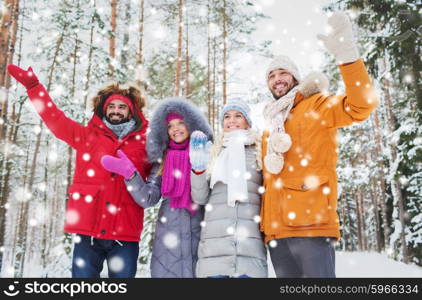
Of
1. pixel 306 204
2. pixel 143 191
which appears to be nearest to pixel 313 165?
pixel 306 204

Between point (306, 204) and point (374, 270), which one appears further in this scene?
point (374, 270)

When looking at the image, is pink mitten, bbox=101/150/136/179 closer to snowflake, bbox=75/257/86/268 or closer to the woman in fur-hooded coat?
the woman in fur-hooded coat

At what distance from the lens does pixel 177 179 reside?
3621 mm

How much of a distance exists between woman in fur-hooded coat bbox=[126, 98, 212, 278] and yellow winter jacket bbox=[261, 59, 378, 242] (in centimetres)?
79

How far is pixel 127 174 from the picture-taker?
3518 millimetres

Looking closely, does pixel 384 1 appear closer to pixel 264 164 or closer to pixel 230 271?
pixel 264 164

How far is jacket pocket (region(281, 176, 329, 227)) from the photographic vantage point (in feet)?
9.37

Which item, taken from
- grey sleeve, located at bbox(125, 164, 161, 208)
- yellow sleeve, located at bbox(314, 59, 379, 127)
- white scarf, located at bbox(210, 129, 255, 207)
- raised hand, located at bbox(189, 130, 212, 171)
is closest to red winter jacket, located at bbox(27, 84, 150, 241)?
grey sleeve, located at bbox(125, 164, 161, 208)

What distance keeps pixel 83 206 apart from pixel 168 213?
860 millimetres

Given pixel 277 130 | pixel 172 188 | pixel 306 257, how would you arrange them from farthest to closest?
pixel 172 188 → pixel 277 130 → pixel 306 257

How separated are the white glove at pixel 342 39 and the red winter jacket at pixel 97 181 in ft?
7.36

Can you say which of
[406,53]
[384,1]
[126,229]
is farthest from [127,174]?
[384,1]

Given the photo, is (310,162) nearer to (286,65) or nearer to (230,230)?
(230,230)

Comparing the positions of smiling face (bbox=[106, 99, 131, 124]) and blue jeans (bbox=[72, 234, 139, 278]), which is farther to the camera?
smiling face (bbox=[106, 99, 131, 124])
